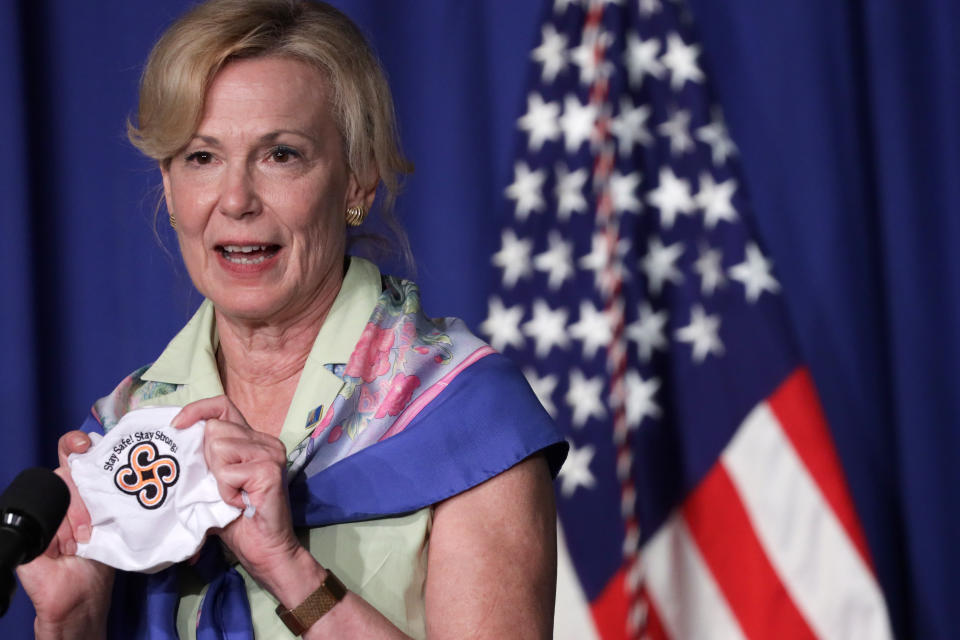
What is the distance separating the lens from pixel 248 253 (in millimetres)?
1543

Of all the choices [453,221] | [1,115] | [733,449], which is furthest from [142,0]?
[733,449]

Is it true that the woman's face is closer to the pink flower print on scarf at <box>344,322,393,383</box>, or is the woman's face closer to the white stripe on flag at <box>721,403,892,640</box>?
the pink flower print on scarf at <box>344,322,393,383</box>

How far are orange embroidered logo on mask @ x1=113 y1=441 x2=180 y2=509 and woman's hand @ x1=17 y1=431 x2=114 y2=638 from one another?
0.09m

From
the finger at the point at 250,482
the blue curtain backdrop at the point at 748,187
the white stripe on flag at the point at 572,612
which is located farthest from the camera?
the blue curtain backdrop at the point at 748,187

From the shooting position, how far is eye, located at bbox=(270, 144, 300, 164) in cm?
152

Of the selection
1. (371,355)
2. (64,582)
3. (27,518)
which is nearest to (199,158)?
(371,355)

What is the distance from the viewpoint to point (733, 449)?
235 centimetres

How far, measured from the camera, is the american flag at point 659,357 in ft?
7.50

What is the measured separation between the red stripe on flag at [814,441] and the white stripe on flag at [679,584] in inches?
11.2

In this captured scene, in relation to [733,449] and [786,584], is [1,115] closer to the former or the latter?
[733,449]

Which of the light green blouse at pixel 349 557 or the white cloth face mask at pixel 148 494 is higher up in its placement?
the white cloth face mask at pixel 148 494

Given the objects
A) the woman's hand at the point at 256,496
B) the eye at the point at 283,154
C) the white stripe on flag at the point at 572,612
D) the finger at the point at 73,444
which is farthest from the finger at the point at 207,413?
the white stripe on flag at the point at 572,612

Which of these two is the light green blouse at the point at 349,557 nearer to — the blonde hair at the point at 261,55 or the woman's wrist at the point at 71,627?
the woman's wrist at the point at 71,627

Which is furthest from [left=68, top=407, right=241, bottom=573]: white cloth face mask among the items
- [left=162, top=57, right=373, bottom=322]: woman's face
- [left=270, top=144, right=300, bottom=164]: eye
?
[left=270, top=144, right=300, bottom=164]: eye
